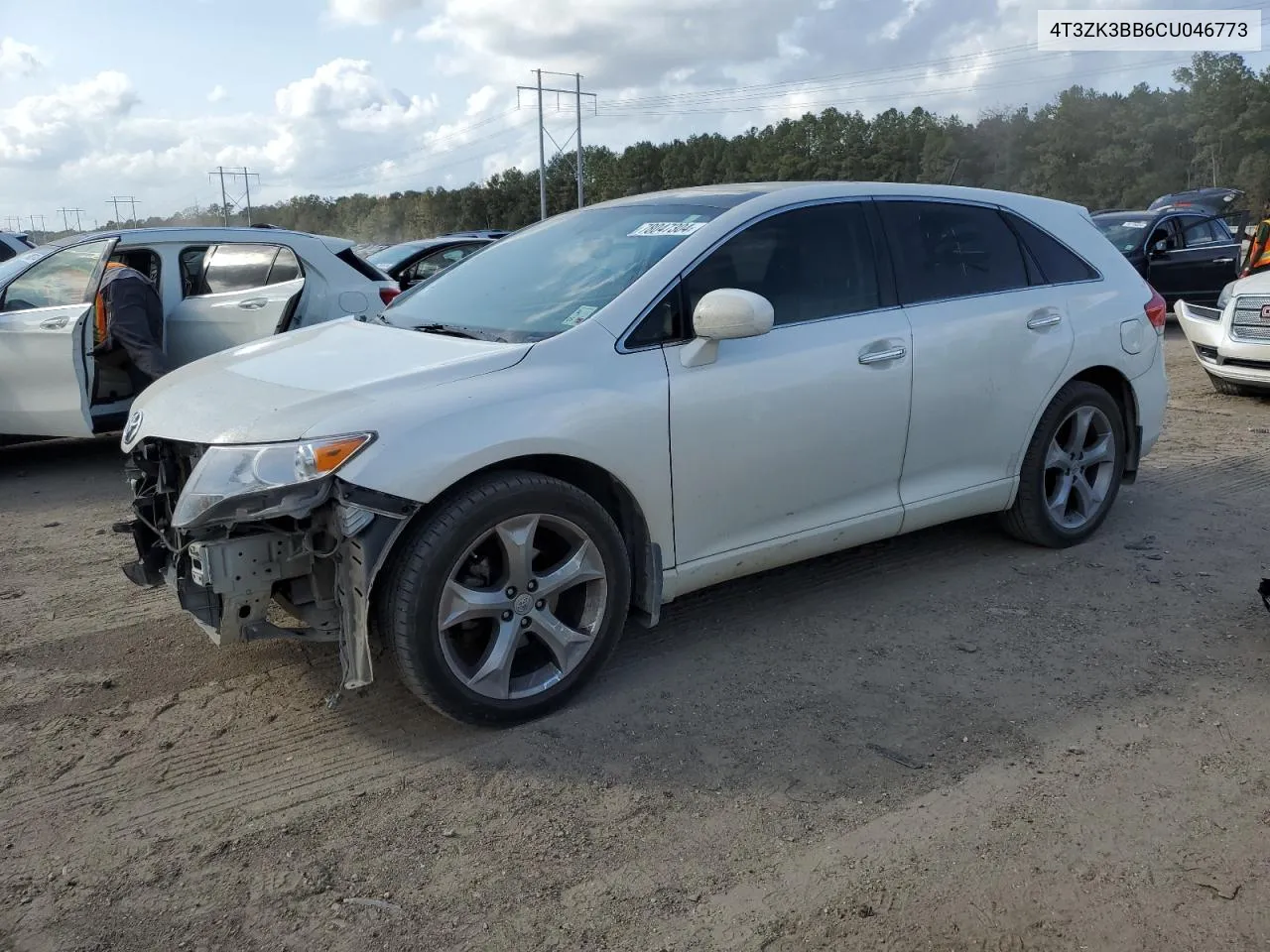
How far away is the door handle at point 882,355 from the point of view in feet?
13.5

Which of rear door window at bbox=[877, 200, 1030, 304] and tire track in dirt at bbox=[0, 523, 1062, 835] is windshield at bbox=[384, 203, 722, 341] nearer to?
rear door window at bbox=[877, 200, 1030, 304]

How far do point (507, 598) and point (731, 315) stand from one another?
119 cm

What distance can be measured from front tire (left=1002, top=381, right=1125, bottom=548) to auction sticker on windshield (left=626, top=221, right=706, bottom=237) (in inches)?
77.8

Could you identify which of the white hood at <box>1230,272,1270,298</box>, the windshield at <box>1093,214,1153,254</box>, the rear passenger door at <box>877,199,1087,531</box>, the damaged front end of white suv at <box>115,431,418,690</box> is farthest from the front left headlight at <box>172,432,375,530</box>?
the windshield at <box>1093,214,1153,254</box>

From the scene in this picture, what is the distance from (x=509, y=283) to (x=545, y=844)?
7.34 feet

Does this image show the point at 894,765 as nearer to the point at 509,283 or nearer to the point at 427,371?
the point at 427,371

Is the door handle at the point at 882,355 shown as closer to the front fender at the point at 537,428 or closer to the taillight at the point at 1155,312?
the front fender at the point at 537,428

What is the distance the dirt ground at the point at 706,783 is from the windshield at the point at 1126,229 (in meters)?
10.4

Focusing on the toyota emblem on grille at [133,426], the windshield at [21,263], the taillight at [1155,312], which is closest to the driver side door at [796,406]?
the taillight at [1155,312]

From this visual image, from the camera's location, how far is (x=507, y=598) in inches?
131

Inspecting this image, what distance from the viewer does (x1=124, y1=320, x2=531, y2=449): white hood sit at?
3.21 metres

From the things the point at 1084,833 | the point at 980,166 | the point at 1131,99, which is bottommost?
the point at 1084,833

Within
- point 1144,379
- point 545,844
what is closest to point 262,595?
point 545,844

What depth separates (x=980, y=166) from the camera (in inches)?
2406
